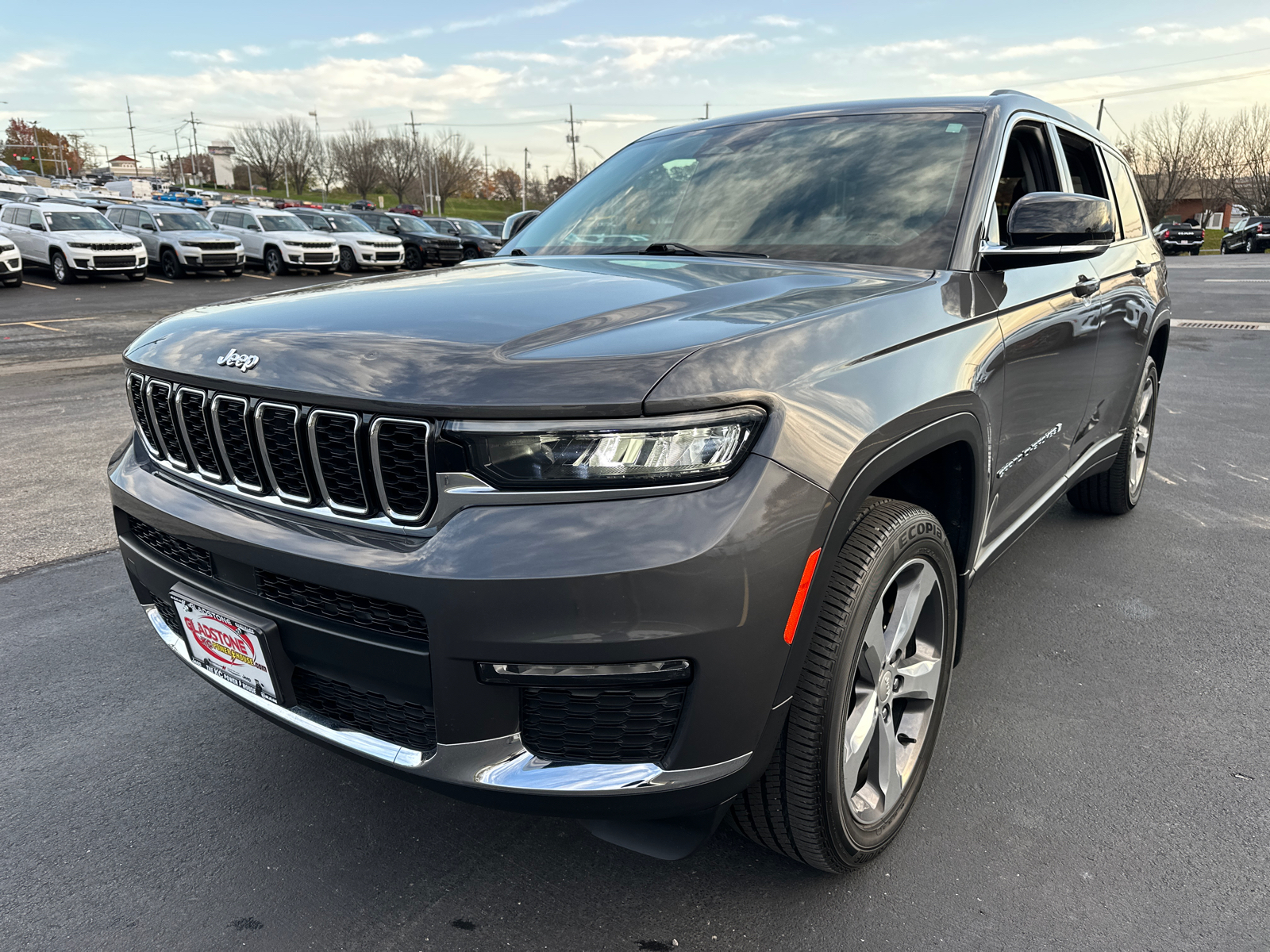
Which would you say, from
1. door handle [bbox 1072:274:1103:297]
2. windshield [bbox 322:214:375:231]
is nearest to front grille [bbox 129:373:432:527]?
door handle [bbox 1072:274:1103:297]

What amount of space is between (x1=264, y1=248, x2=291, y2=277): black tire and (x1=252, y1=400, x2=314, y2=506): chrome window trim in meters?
24.3

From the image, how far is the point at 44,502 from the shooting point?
5031 millimetres

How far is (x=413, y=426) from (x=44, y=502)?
442 centimetres

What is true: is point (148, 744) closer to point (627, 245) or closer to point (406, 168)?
point (627, 245)

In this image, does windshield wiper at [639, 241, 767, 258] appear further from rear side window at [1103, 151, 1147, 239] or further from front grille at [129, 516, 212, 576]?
rear side window at [1103, 151, 1147, 239]

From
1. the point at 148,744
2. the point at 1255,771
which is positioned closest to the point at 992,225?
the point at 1255,771

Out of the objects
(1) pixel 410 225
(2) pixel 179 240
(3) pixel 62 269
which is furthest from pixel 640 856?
(1) pixel 410 225

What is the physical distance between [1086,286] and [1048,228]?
0.97 metres

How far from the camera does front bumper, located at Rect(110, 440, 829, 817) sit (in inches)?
61.5

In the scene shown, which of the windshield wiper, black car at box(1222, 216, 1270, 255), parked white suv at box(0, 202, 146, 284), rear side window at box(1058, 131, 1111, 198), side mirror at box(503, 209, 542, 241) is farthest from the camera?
black car at box(1222, 216, 1270, 255)

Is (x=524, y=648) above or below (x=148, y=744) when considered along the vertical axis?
above

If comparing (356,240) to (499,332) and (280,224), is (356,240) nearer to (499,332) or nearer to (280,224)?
(280,224)

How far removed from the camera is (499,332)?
6.09ft

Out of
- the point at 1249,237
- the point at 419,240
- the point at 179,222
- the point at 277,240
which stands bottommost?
the point at 1249,237
